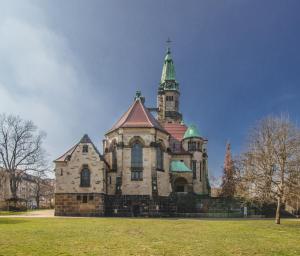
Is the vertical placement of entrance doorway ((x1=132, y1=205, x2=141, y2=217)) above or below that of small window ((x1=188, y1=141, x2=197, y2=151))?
below

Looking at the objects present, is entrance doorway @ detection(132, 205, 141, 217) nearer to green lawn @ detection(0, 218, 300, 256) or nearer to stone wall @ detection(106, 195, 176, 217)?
stone wall @ detection(106, 195, 176, 217)

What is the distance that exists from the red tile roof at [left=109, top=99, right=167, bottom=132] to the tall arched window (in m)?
2.56

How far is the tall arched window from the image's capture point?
49500mm

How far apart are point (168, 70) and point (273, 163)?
5207 centimetres

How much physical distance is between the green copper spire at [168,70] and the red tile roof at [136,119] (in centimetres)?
2920

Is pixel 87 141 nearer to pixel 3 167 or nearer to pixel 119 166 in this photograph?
pixel 119 166

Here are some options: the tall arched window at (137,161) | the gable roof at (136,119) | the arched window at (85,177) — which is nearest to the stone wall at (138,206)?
the tall arched window at (137,161)

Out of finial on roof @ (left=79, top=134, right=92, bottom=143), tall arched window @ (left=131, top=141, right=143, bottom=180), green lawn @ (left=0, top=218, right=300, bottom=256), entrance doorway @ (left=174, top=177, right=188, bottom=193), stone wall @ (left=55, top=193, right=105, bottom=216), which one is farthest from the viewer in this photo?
entrance doorway @ (left=174, top=177, right=188, bottom=193)

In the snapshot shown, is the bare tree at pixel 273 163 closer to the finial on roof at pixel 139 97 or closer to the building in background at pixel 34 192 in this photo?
the finial on roof at pixel 139 97

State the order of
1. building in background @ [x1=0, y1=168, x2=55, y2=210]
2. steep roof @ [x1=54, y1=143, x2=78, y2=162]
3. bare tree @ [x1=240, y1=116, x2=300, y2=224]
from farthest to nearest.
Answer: building in background @ [x1=0, y1=168, x2=55, y2=210] → steep roof @ [x1=54, y1=143, x2=78, y2=162] → bare tree @ [x1=240, y1=116, x2=300, y2=224]

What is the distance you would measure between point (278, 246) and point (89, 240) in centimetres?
887

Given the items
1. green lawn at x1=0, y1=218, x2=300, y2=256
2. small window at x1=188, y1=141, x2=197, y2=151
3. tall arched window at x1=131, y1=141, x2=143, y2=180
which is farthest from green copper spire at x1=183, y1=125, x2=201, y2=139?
green lawn at x1=0, y1=218, x2=300, y2=256

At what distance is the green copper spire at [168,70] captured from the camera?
8344 cm

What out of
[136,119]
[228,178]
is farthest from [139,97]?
[228,178]
